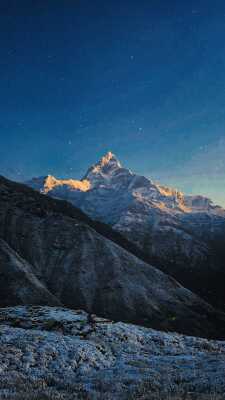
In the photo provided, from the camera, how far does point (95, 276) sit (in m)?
106

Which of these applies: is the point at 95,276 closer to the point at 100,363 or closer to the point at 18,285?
the point at 18,285

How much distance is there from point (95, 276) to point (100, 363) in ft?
283

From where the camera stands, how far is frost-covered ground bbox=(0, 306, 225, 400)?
13.3 metres

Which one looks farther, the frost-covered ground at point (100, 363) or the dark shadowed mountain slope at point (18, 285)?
the dark shadowed mountain slope at point (18, 285)

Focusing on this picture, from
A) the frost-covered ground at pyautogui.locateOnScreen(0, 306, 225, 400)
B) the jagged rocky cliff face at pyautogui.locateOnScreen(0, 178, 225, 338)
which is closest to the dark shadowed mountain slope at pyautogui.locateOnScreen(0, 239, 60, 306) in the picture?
the jagged rocky cliff face at pyautogui.locateOnScreen(0, 178, 225, 338)

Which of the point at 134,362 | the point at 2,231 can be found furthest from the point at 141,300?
the point at 134,362

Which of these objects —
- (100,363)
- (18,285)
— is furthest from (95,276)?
(100,363)

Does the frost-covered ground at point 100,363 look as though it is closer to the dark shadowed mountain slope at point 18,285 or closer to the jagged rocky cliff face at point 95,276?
the dark shadowed mountain slope at point 18,285

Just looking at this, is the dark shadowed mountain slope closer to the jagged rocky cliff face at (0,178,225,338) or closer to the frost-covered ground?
the jagged rocky cliff face at (0,178,225,338)

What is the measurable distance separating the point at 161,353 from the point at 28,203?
399 ft

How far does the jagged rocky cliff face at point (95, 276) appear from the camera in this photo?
302ft

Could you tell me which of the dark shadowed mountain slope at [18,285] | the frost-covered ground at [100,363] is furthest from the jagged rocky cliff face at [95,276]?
the frost-covered ground at [100,363]

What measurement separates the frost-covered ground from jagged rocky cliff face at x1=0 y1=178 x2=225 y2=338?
58086 mm

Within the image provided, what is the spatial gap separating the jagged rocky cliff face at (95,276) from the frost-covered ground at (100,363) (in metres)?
58.1
